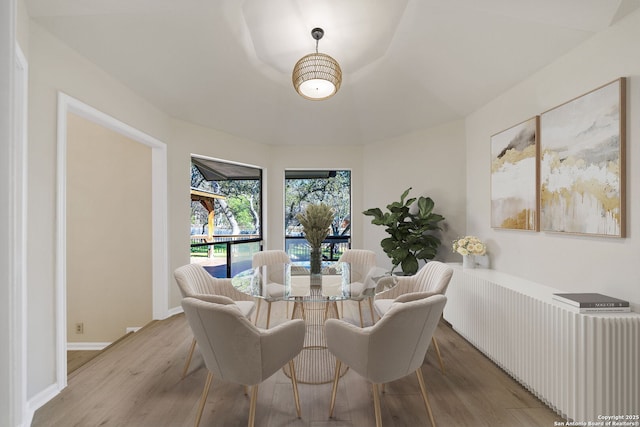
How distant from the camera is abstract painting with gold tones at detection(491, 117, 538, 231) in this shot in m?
2.63

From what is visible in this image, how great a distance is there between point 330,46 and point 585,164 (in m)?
2.58

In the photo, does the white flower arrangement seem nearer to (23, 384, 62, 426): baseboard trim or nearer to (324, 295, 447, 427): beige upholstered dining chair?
(324, 295, 447, 427): beige upholstered dining chair

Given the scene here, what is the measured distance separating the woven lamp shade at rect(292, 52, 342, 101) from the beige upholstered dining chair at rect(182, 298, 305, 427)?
6.55 feet

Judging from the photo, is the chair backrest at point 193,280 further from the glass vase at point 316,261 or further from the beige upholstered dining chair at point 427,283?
the beige upholstered dining chair at point 427,283

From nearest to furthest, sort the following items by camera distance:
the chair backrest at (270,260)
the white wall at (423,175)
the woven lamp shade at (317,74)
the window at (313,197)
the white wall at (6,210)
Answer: the white wall at (6,210) → the woven lamp shade at (317,74) → the chair backrest at (270,260) → the white wall at (423,175) → the window at (313,197)

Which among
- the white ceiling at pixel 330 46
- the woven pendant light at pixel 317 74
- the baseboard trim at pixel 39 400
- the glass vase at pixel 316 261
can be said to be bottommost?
the baseboard trim at pixel 39 400

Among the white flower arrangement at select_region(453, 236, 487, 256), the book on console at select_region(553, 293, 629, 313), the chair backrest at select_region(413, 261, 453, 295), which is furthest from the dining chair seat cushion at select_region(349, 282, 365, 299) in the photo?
the white flower arrangement at select_region(453, 236, 487, 256)

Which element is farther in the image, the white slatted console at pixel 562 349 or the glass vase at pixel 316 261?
the glass vase at pixel 316 261

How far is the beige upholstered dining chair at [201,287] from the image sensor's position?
2139mm

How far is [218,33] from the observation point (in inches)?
109

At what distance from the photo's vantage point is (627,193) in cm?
184

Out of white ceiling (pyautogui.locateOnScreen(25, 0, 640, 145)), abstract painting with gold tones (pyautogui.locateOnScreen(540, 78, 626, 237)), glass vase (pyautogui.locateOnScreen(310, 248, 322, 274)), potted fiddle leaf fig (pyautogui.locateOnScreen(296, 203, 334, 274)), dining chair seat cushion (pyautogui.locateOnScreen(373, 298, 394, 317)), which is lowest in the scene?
dining chair seat cushion (pyautogui.locateOnScreen(373, 298, 394, 317))

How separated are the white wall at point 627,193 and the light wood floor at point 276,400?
0.98 meters

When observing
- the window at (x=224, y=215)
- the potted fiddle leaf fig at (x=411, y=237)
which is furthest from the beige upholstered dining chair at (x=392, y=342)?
the window at (x=224, y=215)
